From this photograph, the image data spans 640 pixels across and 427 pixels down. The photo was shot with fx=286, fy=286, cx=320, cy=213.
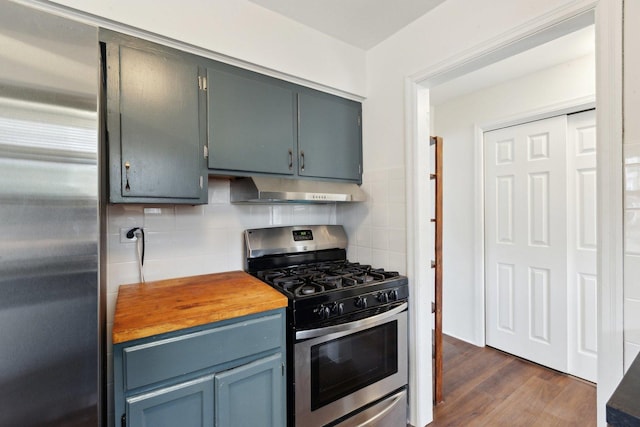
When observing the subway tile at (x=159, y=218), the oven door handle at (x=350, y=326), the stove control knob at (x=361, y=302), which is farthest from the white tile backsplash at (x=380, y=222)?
the subway tile at (x=159, y=218)

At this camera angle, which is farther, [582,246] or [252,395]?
[582,246]

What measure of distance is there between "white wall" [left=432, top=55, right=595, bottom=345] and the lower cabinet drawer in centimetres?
231

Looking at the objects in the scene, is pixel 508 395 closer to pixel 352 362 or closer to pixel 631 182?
pixel 352 362

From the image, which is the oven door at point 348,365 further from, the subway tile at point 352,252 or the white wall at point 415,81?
the subway tile at point 352,252

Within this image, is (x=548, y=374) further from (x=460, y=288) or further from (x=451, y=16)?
(x=451, y=16)

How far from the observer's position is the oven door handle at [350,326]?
141 cm

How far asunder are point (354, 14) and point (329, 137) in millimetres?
750

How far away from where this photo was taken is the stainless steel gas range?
140 cm

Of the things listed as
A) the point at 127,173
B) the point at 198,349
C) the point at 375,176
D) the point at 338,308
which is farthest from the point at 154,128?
the point at 375,176

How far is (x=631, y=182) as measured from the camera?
3.47 ft

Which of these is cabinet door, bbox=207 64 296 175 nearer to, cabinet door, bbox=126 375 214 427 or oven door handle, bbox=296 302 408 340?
oven door handle, bbox=296 302 408 340

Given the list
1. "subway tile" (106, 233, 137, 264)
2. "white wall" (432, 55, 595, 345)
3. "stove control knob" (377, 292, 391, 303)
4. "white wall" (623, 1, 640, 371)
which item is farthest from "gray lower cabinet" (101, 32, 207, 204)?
Result: "white wall" (432, 55, 595, 345)

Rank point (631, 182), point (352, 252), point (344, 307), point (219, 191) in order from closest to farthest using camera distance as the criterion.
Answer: point (631, 182) → point (344, 307) → point (219, 191) → point (352, 252)

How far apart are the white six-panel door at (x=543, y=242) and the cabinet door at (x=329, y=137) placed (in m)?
1.56
